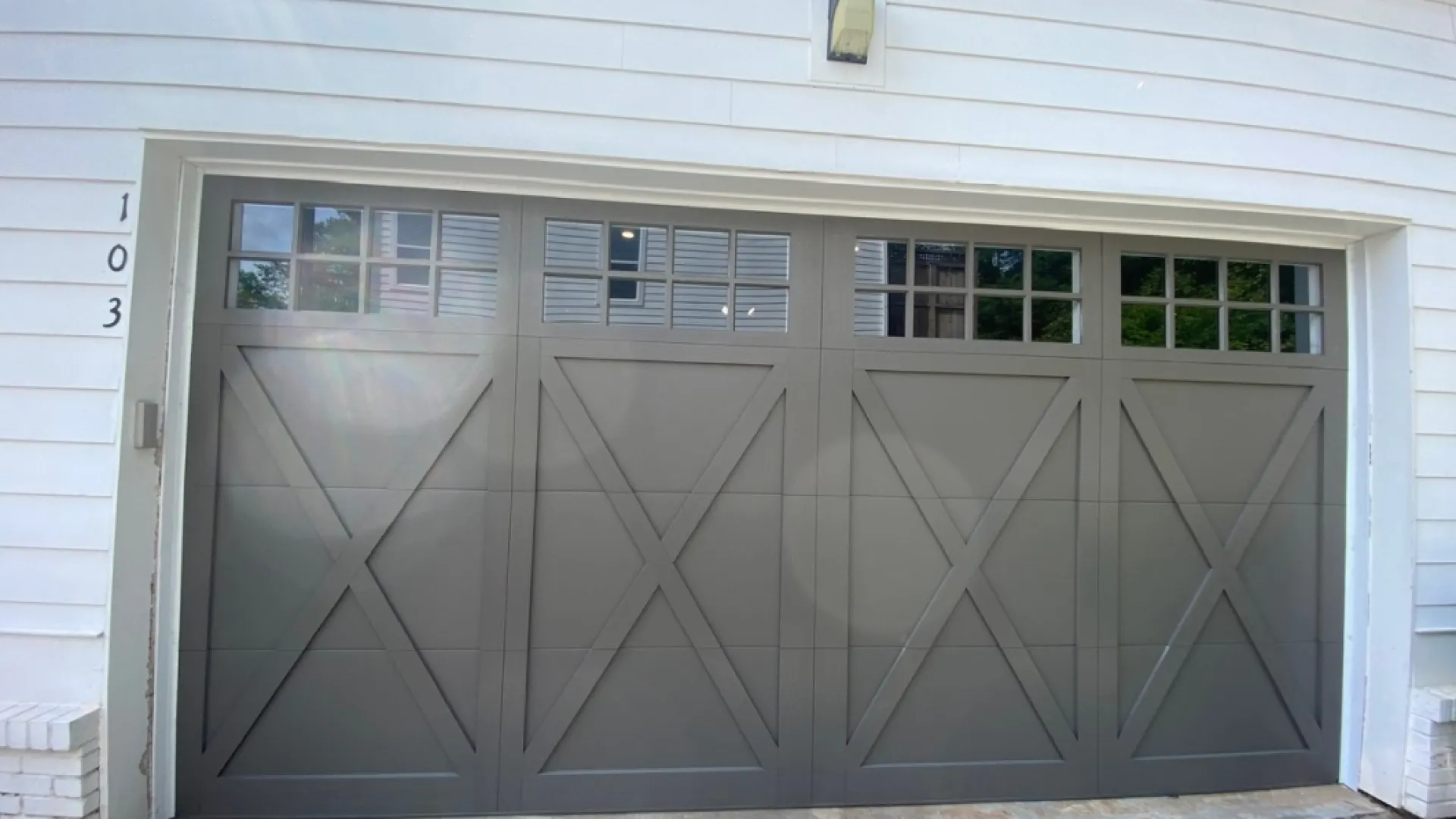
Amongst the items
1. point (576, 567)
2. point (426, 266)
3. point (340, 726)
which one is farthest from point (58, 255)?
point (576, 567)

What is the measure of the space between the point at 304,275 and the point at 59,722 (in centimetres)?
168

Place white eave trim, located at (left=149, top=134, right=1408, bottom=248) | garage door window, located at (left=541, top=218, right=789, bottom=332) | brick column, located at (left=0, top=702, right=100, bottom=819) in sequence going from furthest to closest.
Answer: garage door window, located at (left=541, top=218, right=789, bottom=332) < white eave trim, located at (left=149, top=134, right=1408, bottom=248) < brick column, located at (left=0, top=702, right=100, bottom=819)

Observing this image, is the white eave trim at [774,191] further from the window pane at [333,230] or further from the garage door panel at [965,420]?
the garage door panel at [965,420]

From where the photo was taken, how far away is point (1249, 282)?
2932mm

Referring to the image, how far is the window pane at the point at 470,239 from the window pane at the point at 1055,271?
227 cm

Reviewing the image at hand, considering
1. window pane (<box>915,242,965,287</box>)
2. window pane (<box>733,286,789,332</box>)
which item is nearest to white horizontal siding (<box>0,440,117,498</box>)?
window pane (<box>733,286,789,332</box>)

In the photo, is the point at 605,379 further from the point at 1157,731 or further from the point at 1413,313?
the point at 1413,313

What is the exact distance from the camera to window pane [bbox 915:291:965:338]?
108 inches

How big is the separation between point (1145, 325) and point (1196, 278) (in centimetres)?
35

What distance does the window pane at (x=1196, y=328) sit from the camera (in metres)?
2.85

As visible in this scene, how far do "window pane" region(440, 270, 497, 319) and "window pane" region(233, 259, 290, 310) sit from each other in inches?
23.6

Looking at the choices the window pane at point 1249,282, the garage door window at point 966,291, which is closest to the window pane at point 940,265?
the garage door window at point 966,291

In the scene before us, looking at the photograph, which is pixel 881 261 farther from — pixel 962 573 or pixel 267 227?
pixel 267 227

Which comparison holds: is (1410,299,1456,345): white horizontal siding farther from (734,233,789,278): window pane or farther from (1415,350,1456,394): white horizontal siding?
(734,233,789,278): window pane
